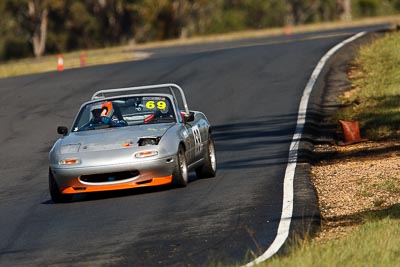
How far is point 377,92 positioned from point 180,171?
10.7m

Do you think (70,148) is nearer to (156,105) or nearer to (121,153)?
(121,153)

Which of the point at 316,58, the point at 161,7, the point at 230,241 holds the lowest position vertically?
the point at 161,7

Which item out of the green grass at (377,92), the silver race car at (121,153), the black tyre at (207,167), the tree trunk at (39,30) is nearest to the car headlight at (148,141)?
the silver race car at (121,153)

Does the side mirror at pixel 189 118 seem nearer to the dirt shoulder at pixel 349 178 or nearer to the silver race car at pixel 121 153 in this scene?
the silver race car at pixel 121 153

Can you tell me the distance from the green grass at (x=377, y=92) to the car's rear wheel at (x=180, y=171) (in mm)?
5299

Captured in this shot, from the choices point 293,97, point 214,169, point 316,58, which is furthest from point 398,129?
point 316,58

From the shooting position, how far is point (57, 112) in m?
26.3

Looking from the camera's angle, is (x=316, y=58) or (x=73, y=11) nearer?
(x=316, y=58)

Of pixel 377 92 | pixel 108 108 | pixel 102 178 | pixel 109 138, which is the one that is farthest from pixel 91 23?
pixel 102 178

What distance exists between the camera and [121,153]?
1352cm

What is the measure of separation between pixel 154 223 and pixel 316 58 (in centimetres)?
2186

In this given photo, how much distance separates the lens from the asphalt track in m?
9.96

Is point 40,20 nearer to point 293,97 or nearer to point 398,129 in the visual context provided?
point 293,97

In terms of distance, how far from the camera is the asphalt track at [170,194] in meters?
9.96
